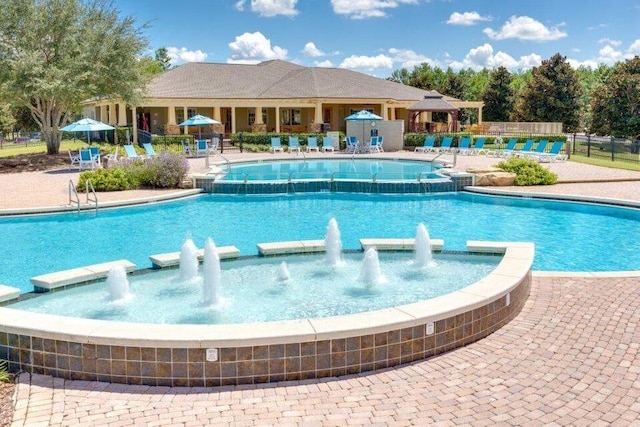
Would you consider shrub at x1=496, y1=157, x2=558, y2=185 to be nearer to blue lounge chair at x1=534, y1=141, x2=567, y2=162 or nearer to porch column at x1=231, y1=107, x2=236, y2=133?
blue lounge chair at x1=534, y1=141, x2=567, y2=162

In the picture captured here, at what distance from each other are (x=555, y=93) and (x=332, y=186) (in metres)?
38.5

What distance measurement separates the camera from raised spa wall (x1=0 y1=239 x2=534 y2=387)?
16.4 feet

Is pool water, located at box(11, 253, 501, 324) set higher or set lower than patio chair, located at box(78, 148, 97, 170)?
lower

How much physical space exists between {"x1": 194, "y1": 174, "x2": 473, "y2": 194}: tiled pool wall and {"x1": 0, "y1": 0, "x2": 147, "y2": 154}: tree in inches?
389

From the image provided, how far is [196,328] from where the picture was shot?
5250mm

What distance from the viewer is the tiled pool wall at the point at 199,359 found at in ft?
16.4

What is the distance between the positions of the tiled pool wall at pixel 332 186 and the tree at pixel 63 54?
988 centimetres

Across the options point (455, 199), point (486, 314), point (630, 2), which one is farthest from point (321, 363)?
point (630, 2)

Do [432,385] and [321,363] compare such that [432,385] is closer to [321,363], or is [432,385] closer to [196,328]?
[321,363]

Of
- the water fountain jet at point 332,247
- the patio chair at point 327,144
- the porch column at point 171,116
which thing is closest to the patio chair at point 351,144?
the patio chair at point 327,144

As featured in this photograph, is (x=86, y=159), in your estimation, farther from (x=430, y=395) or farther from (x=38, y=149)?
(x=430, y=395)

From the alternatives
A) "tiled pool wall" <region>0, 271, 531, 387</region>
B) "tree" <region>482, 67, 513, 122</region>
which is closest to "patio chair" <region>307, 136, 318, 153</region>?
"tiled pool wall" <region>0, 271, 531, 387</region>

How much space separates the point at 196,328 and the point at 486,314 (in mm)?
2938

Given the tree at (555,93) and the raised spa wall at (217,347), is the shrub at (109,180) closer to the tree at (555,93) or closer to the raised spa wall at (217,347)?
the raised spa wall at (217,347)
